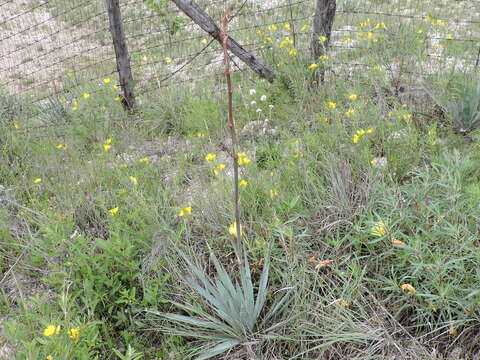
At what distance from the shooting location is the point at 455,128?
9.78 feet

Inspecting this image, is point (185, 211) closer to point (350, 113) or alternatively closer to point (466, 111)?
point (350, 113)

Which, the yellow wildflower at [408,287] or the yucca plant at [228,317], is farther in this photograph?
the yucca plant at [228,317]

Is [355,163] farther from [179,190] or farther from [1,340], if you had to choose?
[1,340]

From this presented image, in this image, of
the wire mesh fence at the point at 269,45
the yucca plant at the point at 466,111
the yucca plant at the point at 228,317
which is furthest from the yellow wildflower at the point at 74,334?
the yucca plant at the point at 466,111

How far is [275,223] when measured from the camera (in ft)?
6.91

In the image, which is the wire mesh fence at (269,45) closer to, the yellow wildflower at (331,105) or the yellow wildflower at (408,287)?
the yellow wildflower at (331,105)

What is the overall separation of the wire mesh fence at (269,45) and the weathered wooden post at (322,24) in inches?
4.1

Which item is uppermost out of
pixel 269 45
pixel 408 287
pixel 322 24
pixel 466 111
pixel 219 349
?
pixel 322 24

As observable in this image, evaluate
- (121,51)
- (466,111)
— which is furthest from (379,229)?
(121,51)

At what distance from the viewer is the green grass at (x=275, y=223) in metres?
1.90

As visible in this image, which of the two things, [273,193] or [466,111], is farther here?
[466,111]

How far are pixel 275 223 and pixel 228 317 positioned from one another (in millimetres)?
498

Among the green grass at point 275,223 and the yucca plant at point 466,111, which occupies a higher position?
the yucca plant at point 466,111

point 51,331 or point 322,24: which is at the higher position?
point 322,24
